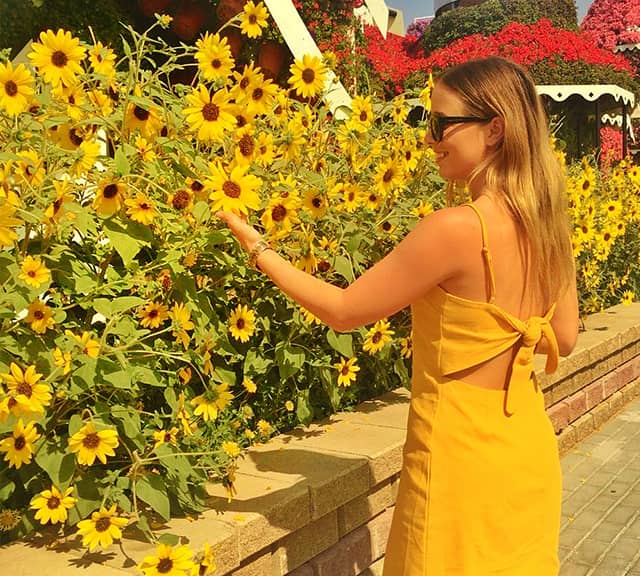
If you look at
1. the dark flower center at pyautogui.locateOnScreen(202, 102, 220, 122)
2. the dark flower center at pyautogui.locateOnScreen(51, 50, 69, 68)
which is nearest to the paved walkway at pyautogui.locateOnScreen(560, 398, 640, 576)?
the dark flower center at pyautogui.locateOnScreen(202, 102, 220, 122)

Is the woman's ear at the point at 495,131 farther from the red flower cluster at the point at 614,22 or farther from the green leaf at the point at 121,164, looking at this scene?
the red flower cluster at the point at 614,22

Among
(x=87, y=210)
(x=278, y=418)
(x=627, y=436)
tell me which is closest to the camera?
(x=87, y=210)

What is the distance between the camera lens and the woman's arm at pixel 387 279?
6.27 feet

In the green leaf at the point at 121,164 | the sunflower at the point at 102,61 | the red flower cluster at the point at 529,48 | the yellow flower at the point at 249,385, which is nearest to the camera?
the green leaf at the point at 121,164

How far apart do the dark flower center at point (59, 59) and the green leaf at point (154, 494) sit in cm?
113

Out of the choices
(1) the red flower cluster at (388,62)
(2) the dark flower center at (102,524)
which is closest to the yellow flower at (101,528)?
(2) the dark flower center at (102,524)

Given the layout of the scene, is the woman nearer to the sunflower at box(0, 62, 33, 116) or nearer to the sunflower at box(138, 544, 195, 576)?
the sunflower at box(138, 544, 195, 576)

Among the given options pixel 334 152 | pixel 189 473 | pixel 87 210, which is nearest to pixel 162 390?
pixel 189 473

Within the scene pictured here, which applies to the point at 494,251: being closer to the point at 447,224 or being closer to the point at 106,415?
the point at 447,224

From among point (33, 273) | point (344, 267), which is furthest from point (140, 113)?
point (344, 267)

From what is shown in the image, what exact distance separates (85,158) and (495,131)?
1108 mm

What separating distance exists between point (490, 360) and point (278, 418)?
1.49 m

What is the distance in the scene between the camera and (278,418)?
11.1 ft

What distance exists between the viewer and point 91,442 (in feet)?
7.13
